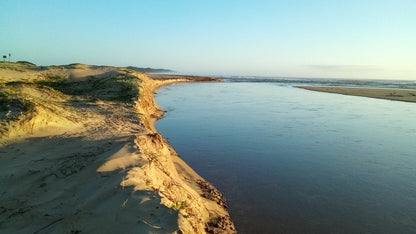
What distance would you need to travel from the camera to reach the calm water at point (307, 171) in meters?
5.27

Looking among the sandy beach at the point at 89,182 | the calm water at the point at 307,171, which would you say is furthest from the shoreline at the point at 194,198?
the calm water at the point at 307,171

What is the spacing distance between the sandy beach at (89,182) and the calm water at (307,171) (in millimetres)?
941

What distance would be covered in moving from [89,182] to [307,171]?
583cm

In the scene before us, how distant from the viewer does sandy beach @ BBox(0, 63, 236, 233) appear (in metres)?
3.54

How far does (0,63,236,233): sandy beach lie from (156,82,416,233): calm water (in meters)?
0.94

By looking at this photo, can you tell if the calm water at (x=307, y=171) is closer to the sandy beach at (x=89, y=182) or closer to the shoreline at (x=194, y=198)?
the shoreline at (x=194, y=198)

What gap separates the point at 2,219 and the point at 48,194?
0.71 metres

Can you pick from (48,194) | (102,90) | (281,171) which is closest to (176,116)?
(102,90)

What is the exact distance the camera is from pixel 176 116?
639 inches

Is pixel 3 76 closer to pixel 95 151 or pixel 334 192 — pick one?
pixel 95 151

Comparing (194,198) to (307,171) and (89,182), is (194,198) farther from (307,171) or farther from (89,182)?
(307,171)

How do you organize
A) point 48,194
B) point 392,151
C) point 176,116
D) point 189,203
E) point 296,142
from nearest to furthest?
point 48,194
point 189,203
point 392,151
point 296,142
point 176,116

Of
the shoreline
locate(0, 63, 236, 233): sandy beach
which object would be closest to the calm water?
the shoreline

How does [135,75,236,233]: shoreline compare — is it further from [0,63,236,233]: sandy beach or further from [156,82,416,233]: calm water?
[156,82,416,233]: calm water
